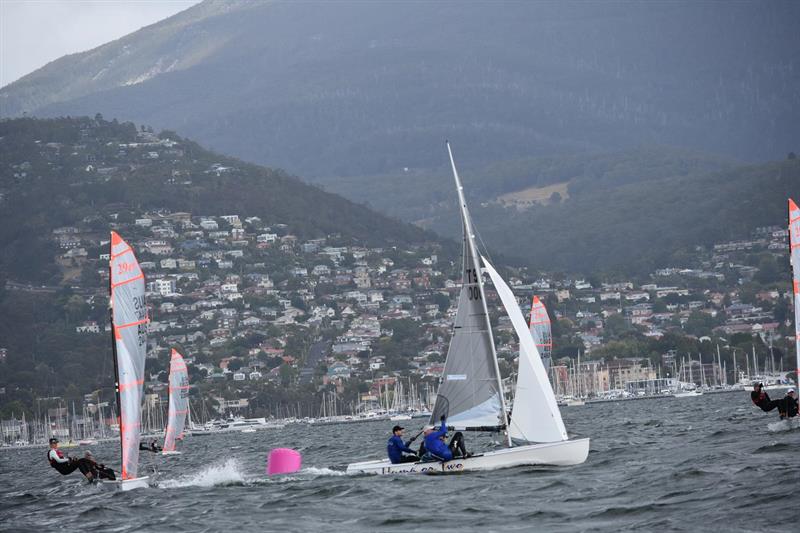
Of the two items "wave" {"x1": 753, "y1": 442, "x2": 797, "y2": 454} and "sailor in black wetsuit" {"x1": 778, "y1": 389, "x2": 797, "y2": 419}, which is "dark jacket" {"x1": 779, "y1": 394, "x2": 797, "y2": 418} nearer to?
"sailor in black wetsuit" {"x1": 778, "y1": 389, "x2": 797, "y2": 419}

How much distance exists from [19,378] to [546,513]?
137 meters

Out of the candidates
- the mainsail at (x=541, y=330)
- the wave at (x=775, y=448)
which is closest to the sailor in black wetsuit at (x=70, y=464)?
the wave at (x=775, y=448)

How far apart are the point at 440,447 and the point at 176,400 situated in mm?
46907

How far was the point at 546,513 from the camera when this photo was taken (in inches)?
1081

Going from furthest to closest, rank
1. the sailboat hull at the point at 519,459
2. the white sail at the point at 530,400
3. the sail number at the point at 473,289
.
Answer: the sail number at the point at 473,289 → the white sail at the point at 530,400 → the sailboat hull at the point at 519,459

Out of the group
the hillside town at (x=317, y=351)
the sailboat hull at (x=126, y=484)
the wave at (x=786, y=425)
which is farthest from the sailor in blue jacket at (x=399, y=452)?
the hillside town at (x=317, y=351)

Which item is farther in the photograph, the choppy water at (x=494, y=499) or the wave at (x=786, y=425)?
the wave at (x=786, y=425)

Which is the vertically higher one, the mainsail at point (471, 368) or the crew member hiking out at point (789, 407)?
the mainsail at point (471, 368)

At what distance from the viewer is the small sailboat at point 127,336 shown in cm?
3450

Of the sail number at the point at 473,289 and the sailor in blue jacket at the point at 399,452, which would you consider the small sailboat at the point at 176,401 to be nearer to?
the sailor in blue jacket at the point at 399,452

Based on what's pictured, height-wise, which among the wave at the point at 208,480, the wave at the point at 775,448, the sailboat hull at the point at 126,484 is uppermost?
the sailboat hull at the point at 126,484

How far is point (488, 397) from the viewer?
34750 millimetres

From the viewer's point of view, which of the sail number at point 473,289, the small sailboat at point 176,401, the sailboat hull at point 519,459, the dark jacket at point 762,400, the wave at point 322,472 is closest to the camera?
the sailboat hull at point 519,459

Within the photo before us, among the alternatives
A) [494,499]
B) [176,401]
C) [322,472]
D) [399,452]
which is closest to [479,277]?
[399,452]
